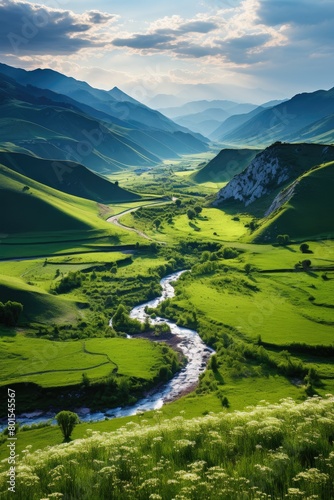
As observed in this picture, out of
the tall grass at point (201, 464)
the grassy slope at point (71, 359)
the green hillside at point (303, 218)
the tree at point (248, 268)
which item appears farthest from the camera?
the green hillside at point (303, 218)

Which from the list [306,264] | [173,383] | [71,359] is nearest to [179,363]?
[173,383]

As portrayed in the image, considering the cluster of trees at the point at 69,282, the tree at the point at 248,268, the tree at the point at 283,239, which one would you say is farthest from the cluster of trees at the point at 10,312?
the tree at the point at 283,239

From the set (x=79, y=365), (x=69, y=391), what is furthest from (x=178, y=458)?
(x=79, y=365)

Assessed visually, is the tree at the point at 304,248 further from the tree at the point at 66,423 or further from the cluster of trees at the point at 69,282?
the tree at the point at 66,423

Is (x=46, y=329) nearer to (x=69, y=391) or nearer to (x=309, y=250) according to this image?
(x=69, y=391)

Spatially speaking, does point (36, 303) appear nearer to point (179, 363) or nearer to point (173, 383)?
point (179, 363)

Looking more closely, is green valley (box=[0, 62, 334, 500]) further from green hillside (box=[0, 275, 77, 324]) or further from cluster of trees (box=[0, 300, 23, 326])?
green hillside (box=[0, 275, 77, 324])

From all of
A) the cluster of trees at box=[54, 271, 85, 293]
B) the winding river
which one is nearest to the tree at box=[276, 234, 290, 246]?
the winding river
